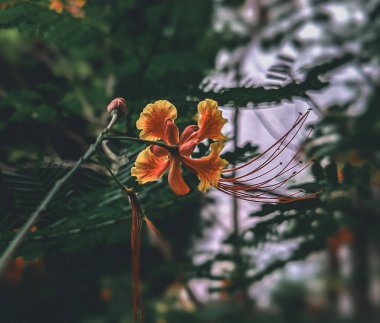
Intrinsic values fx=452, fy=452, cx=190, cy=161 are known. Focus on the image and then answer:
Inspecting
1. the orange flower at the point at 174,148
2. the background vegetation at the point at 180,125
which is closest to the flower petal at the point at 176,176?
the orange flower at the point at 174,148

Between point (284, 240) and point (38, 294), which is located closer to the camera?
point (284, 240)

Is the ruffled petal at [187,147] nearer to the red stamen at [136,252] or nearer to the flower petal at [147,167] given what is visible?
the flower petal at [147,167]

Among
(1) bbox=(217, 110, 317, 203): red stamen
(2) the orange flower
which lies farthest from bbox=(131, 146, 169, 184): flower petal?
(1) bbox=(217, 110, 317, 203): red stamen

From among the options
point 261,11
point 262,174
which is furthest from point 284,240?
point 261,11

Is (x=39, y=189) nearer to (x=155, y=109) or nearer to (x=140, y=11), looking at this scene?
(x=155, y=109)

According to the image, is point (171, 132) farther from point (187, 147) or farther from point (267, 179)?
point (267, 179)

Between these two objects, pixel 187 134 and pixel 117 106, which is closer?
pixel 117 106

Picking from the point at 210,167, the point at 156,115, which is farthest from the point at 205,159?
the point at 156,115

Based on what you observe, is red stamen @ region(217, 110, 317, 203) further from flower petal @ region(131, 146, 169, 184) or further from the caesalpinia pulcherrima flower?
flower petal @ region(131, 146, 169, 184)
